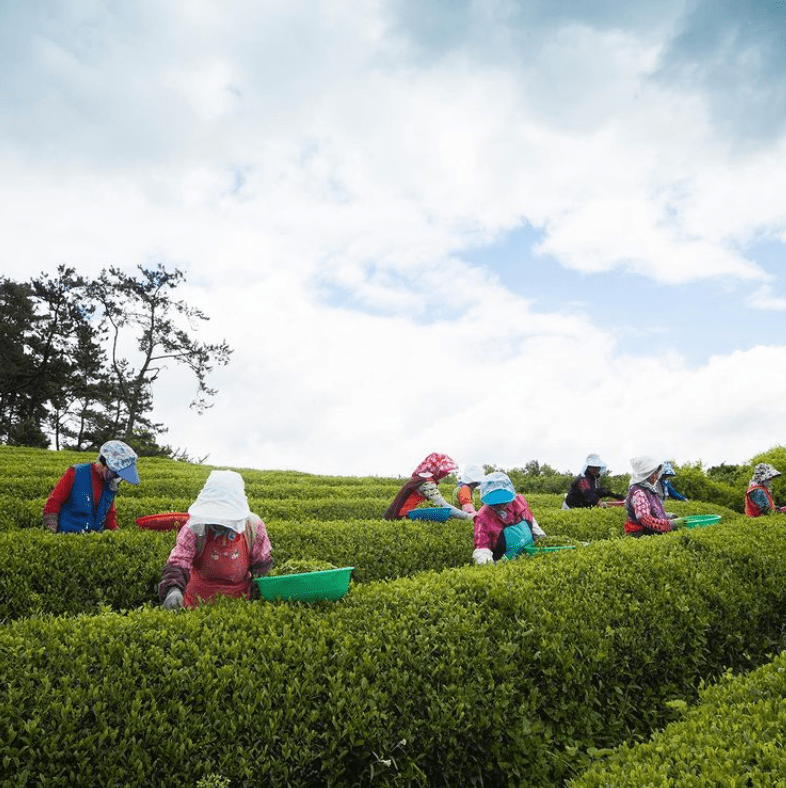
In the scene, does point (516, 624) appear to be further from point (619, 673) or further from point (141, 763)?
point (141, 763)

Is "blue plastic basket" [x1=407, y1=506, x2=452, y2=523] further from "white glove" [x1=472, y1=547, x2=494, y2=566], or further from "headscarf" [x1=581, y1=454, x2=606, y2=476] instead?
"headscarf" [x1=581, y1=454, x2=606, y2=476]

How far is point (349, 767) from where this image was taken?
3.67 meters

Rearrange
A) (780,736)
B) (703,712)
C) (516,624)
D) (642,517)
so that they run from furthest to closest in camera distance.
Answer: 1. (642,517)
2. (516,624)
3. (703,712)
4. (780,736)

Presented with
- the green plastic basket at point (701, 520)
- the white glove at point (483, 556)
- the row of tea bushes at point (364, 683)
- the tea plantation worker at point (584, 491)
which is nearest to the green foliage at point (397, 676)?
the row of tea bushes at point (364, 683)

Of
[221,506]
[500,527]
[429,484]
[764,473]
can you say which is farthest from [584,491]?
[221,506]

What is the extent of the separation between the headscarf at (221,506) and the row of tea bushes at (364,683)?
604mm

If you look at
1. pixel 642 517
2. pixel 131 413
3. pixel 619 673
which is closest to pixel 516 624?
pixel 619 673

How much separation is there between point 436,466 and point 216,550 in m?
5.09

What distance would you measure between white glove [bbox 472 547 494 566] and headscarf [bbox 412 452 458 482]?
2.74m

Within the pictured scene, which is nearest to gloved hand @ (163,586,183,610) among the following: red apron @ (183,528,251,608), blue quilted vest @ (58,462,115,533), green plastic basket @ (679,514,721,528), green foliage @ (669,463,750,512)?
red apron @ (183,528,251,608)

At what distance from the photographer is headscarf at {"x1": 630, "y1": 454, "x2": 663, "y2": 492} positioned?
A: 822cm

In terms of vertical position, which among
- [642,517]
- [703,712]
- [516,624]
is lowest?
[703,712]

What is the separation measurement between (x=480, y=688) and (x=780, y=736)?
1.72 m

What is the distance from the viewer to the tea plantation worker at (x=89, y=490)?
747cm
